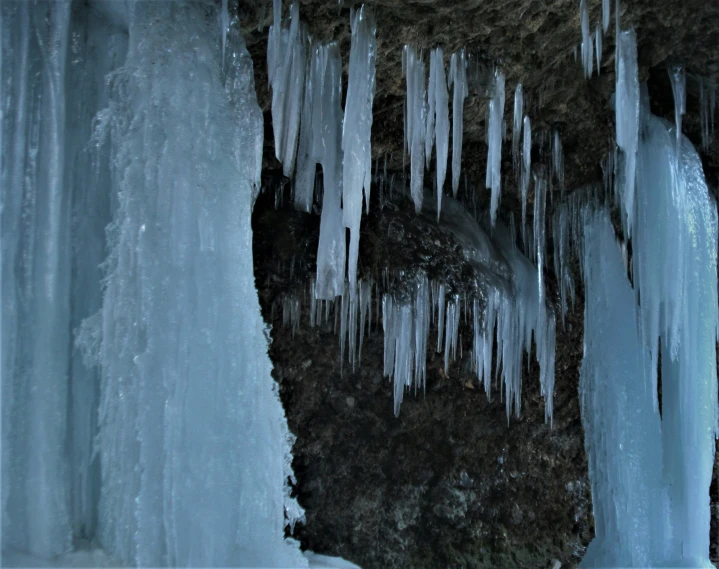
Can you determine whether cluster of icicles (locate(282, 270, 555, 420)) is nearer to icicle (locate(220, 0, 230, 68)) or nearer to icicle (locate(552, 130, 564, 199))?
icicle (locate(552, 130, 564, 199))

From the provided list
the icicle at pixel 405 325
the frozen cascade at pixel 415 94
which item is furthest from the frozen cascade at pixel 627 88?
the icicle at pixel 405 325

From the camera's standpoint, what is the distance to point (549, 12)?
8.85 feet

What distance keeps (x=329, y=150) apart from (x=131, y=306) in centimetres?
117

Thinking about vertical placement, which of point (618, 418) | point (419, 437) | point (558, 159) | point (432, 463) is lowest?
point (432, 463)

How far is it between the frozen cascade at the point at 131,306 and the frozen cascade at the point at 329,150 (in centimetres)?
59

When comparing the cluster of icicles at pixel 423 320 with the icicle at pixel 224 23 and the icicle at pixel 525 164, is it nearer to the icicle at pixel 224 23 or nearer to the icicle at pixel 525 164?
the icicle at pixel 525 164

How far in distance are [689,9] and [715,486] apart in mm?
2743

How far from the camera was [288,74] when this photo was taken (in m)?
2.47

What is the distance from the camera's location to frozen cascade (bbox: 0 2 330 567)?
178 cm

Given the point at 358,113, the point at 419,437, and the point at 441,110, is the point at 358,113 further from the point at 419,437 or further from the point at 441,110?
the point at 419,437

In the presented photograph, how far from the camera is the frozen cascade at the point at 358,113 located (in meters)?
2.47

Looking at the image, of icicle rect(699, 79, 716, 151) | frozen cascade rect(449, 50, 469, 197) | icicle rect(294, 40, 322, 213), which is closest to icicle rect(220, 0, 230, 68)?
icicle rect(294, 40, 322, 213)

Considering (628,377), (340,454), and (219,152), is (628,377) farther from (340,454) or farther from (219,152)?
(219,152)

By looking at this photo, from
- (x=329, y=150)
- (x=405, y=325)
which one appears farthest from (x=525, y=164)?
(x=405, y=325)
